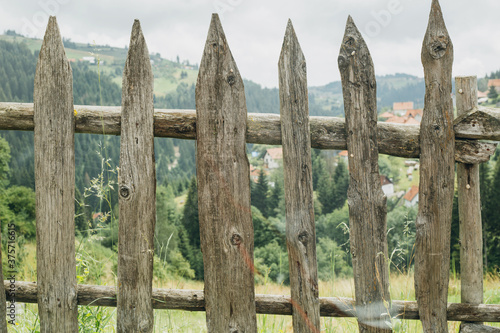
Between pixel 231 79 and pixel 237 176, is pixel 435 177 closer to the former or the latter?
pixel 237 176

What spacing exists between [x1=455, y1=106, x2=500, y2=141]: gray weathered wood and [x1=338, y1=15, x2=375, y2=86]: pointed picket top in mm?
609

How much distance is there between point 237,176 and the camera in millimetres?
2104

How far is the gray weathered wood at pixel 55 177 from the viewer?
216 cm

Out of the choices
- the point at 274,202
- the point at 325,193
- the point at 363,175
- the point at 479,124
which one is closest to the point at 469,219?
the point at 479,124

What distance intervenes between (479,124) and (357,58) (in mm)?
816

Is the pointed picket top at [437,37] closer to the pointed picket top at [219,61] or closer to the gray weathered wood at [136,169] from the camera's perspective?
the pointed picket top at [219,61]

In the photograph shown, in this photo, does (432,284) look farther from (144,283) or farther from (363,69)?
(144,283)

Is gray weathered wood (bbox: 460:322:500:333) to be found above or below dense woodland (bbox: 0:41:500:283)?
above

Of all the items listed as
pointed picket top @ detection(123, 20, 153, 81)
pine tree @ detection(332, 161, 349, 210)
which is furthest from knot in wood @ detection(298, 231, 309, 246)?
pine tree @ detection(332, 161, 349, 210)

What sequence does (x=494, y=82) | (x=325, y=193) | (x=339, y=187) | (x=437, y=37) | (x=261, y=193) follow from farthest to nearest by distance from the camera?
1. (x=494, y=82)
2. (x=325, y=193)
3. (x=339, y=187)
4. (x=261, y=193)
5. (x=437, y=37)

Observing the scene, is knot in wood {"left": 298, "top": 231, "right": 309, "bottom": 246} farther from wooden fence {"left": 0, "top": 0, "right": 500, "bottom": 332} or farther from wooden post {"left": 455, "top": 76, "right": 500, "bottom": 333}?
wooden post {"left": 455, "top": 76, "right": 500, "bottom": 333}

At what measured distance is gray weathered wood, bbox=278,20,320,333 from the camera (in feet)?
6.84

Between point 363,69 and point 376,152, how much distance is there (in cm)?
46

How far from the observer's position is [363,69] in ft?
7.06
